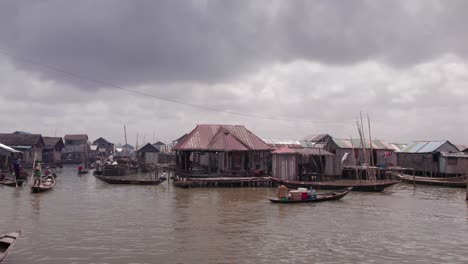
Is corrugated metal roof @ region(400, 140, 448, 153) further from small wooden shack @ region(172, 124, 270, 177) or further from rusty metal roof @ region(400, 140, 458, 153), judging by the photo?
small wooden shack @ region(172, 124, 270, 177)

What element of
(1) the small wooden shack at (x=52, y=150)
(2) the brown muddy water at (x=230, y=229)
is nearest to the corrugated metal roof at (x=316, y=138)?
(2) the brown muddy water at (x=230, y=229)

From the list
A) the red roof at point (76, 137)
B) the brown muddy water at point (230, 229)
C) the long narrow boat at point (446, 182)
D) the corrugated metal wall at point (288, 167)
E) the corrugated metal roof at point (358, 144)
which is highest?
the red roof at point (76, 137)

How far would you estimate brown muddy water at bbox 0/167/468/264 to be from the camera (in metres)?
13.1

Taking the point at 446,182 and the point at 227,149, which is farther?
the point at 446,182

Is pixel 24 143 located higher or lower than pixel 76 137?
lower

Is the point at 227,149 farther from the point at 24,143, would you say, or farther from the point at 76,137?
the point at 76,137

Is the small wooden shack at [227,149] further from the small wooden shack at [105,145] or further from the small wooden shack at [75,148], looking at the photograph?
the small wooden shack at [105,145]

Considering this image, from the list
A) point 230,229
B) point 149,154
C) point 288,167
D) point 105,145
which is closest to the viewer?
point 230,229

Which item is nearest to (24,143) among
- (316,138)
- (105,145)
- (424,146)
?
(105,145)

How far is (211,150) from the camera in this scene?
1448 inches

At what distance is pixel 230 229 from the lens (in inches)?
671

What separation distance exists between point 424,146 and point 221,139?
24.9 metres

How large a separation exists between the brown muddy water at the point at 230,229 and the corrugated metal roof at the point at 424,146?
17017 mm

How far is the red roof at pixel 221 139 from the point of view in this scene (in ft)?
121
